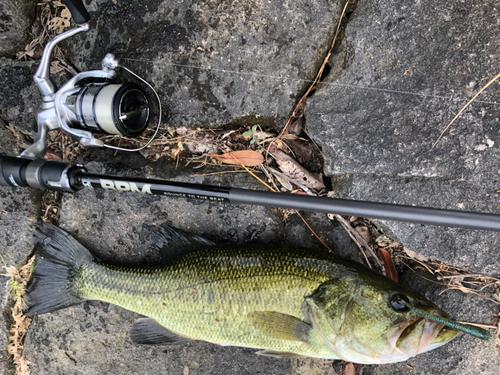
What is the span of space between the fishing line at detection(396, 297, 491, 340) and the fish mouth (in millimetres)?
61

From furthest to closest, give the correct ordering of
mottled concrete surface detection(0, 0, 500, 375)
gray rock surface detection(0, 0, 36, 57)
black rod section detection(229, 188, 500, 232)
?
1. gray rock surface detection(0, 0, 36, 57)
2. mottled concrete surface detection(0, 0, 500, 375)
3. black rod section detection(229, 188, 500, 232)

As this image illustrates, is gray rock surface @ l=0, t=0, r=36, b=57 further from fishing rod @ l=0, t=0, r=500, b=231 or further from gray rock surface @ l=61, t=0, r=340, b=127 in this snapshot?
fishing rod @ l=0, t=0, r=500, b=231

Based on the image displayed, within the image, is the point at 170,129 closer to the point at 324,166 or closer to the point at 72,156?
the point at 72,156

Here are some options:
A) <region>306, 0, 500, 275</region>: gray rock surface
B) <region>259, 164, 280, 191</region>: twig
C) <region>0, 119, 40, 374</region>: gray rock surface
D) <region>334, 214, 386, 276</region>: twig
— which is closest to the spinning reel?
<region>0, 119, 40, 374</region>: gray rock surface

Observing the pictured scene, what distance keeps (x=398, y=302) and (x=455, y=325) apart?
1.12 feet

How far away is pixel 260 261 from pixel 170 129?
1365 mm

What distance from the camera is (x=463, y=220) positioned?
181 centimetres

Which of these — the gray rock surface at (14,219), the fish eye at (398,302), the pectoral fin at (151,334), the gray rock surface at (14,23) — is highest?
the gray rock surface at (14,23)

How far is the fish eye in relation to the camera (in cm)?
224

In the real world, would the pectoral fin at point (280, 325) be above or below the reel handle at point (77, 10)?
below

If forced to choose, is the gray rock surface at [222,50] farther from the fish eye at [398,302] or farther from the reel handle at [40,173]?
the fish eye at [398,302]

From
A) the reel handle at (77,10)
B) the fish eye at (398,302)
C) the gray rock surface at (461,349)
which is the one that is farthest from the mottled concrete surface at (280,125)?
the fish eye at (398,302)

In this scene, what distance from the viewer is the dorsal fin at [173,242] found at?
271 centimetres

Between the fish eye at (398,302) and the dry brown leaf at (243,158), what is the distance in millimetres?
1436
